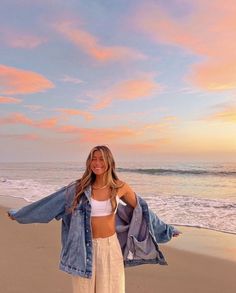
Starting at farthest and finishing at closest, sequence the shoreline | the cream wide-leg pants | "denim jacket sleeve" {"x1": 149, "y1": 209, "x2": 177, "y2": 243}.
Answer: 1. the shoreline
2. "denim jacket sleeve" {"x1": 149, "y1": 209, "x2": 177, "y2": 243}
3. the cream wide-leg pants

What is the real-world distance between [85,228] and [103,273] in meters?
0.36

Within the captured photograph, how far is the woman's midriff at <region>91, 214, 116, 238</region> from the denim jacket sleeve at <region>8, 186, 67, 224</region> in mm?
290

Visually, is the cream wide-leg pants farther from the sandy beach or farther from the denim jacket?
the sandy beach

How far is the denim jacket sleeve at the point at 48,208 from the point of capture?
3139 mm

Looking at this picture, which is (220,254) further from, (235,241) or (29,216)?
(29,216)

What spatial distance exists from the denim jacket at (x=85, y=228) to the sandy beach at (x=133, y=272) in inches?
64.4

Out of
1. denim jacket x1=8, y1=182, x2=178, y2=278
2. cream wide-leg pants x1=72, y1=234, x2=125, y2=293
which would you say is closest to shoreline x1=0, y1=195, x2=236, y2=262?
denim jacket x1=8, y1=182, x2=178, y2=278

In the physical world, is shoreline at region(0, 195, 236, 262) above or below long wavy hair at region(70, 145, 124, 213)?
below

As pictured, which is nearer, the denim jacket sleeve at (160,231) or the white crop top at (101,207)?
the white crop top at (101,207)

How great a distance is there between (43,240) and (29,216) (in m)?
4.23

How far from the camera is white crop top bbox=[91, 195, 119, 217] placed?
306 centimetres

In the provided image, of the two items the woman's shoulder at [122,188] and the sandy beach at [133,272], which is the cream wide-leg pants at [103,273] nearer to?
the woman's shoulder at [122,188]

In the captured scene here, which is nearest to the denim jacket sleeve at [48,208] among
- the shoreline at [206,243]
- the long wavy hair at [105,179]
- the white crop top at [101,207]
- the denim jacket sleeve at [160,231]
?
the long wavy hair at [105,179]

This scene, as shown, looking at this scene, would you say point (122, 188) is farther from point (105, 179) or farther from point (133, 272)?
point (133, 272)
